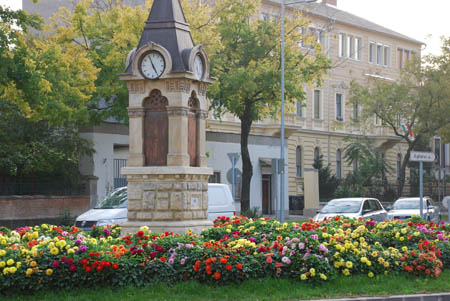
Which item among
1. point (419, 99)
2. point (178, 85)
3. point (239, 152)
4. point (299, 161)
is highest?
point (419, 99)

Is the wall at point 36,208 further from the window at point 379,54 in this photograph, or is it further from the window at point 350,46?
the window at point 379,54

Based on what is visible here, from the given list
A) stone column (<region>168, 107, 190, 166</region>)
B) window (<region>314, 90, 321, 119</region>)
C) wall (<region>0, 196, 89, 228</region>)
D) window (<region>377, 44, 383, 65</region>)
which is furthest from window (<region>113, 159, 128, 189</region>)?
window (<region>377, 44, 383, 65</region>)

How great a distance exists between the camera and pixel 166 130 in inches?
608

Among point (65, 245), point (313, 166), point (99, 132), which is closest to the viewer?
point (65, 245)

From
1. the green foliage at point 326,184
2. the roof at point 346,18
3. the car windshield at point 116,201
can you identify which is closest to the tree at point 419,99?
the green foliage at point 326,184

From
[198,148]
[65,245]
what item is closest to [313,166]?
[198,148]

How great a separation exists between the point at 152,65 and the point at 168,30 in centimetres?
82

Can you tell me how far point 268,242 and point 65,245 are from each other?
3.64 meters

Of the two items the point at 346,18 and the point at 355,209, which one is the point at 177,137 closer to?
the point at 355,209

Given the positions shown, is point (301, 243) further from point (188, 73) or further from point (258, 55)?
point (258, 55)

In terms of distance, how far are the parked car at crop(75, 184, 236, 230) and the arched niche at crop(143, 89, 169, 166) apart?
297 inches

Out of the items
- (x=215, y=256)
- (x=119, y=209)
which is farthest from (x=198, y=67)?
(x=119, y=209)

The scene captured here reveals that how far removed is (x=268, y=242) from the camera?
1381 centimetres

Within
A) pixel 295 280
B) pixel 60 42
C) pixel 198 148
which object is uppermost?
pixel 60 42
